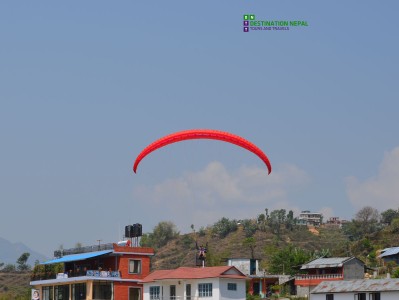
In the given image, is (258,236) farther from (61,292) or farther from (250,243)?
(61,292)

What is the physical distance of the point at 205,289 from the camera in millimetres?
66812

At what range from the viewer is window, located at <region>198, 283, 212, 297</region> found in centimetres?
6650

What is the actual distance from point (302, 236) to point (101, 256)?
85886 mm

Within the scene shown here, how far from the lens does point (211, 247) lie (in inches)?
5768

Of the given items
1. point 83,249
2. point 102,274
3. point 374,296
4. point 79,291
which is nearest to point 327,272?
point 374,296

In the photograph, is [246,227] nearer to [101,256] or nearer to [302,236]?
[302,236]

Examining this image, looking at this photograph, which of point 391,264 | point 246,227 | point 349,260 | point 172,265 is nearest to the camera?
point 349,260

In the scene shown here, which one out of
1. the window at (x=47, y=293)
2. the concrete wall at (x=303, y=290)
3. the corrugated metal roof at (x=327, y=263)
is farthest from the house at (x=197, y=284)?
the corrugated metal roof at (x=327, y=263)

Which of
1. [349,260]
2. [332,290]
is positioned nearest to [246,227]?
[349,260]

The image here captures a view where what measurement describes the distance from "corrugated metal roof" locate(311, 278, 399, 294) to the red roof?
6.81 m

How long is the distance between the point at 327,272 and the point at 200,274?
16.4 m

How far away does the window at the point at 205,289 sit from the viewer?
66.5 metres

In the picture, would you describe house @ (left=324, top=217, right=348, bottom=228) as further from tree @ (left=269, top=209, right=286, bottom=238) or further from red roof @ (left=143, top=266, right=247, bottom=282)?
red roof @ (left=143, top=266, right=247, bottom=282)

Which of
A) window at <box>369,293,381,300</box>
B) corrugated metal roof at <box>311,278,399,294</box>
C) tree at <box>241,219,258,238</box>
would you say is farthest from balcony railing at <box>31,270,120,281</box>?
tree at <box>241,219,258,238</box>
